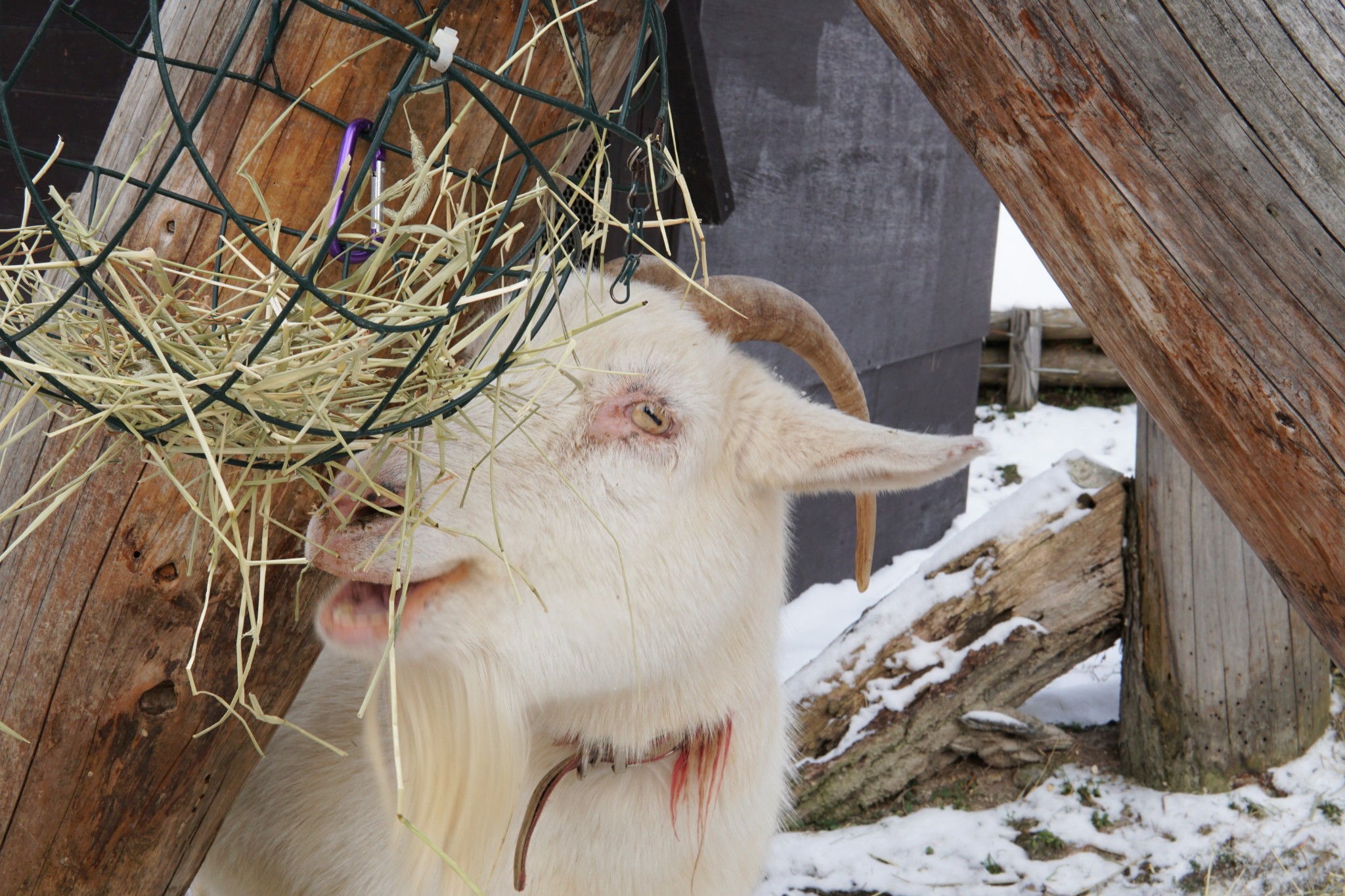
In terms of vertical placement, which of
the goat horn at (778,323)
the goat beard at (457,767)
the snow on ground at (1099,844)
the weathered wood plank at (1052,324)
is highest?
the weathered wood plank at (1052,324)

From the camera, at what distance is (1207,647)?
14.1 ft

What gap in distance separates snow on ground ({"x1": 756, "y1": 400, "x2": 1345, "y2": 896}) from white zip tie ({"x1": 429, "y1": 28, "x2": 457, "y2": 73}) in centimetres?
310

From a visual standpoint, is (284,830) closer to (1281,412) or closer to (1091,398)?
(1281,412)

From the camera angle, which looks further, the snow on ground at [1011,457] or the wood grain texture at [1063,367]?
the wood grain texture at [1063,367]

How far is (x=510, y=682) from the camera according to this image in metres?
1.88

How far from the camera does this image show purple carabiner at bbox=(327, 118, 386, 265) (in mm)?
1464

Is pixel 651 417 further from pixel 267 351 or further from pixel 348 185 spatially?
pixel 267 351

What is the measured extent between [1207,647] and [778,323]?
286 centimetres

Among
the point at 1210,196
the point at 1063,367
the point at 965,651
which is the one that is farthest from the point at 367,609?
the point at 1063,367

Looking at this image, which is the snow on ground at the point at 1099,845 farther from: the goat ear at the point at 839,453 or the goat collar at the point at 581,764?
the goat ear at the point at 839,453

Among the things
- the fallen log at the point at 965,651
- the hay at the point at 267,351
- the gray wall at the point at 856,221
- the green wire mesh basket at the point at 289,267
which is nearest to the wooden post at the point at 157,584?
the green wire mesh basket at the point at 289,267

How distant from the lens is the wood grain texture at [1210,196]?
4.98 ft

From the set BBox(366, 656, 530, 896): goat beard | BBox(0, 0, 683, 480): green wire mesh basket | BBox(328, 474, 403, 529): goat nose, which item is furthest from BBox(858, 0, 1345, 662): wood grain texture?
BBox(366, 656, 530, 896): goat beard

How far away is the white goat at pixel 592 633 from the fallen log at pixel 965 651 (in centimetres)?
182
